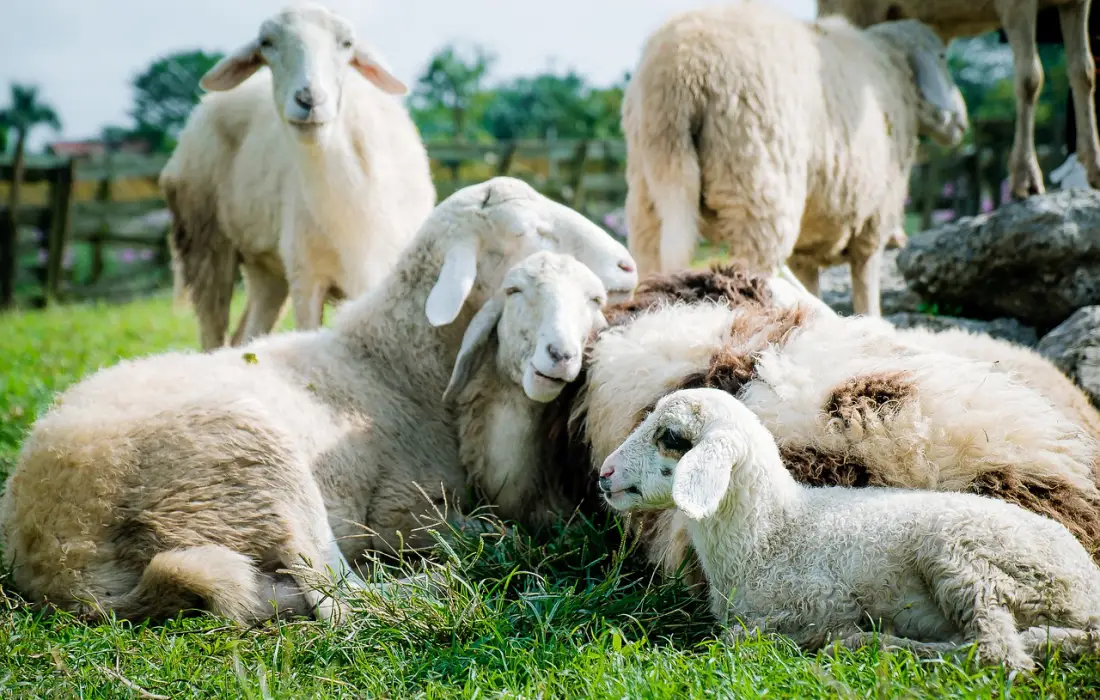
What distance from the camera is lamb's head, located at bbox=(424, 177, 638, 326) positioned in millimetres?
4324

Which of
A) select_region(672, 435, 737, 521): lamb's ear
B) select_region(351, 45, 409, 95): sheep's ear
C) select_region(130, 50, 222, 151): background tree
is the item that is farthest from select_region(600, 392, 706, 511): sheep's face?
select_region(130, 50, 222, 151): background tree

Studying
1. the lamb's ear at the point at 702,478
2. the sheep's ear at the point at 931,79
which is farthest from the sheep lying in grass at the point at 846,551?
the sheep's ear at the point at 931,79

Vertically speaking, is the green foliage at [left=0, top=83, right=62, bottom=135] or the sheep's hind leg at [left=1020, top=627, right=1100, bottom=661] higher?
the sheep's hind leg at [left=1020, top=627, right=1100, bottom=661]

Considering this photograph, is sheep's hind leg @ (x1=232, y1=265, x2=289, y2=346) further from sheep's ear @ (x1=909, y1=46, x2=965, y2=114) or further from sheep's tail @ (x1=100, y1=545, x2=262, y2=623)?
→ sheep's ear @ (x1=909, y1=46, x2=965, y2=114)

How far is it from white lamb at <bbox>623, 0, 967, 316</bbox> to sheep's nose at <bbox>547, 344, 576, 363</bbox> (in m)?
2.03

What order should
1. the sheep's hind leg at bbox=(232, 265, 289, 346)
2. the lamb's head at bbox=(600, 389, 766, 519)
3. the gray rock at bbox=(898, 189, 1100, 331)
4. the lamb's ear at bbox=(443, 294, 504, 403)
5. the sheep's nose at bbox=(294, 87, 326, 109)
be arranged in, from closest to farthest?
the lamb's head at bbox=(600, 389, 766, 519) → the lamb's ear at bbox=(443, 294, 504, 403) → the sheep's nose at bbox=(294, 87, 326, 109) → the gray rock at bbox=(898, 189, 1100, 331) → the sheep's hind leg at bbox=(232, 265, 289, 346)

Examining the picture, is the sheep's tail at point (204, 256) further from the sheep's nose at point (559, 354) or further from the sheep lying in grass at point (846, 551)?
the sheep lying in grass at point (846, 551)

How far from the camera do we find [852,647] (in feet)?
8.99

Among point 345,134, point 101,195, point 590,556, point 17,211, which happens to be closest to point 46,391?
point 345,134

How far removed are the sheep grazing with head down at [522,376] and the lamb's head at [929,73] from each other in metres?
4.03

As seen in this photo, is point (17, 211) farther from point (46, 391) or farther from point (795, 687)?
point (795, 687)

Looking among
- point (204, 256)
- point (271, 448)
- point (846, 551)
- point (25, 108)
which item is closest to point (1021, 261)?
point (846, 551)

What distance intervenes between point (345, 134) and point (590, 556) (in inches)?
125

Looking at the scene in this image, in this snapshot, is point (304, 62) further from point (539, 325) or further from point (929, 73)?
point (929, 73)
